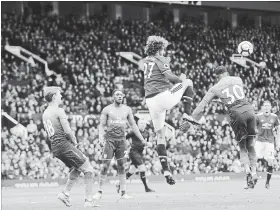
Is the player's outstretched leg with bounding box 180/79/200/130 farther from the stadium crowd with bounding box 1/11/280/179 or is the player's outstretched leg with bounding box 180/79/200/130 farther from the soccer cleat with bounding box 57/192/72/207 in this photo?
the stadium crowd with bounding box 1/11/280/179

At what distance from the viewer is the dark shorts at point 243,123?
14.6 m

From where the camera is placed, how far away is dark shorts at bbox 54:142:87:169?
45.6 feet

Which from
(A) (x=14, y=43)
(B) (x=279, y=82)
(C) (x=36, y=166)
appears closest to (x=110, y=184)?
(C) (x=36, y=166)

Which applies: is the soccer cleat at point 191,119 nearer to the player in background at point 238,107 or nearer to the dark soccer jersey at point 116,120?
the player in background at point 238,107

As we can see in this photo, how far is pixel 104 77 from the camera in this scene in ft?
119

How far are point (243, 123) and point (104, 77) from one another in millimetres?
22233

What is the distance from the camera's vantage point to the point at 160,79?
42.9 ft

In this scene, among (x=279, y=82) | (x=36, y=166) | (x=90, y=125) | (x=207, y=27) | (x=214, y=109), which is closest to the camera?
(x=36, y=166)

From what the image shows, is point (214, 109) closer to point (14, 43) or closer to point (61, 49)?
point (61, 49)

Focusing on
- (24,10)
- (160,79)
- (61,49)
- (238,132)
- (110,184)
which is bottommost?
(110,184)

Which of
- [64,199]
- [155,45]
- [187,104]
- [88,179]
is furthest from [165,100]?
[64,199]

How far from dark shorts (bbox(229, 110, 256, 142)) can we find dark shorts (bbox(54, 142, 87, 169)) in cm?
327

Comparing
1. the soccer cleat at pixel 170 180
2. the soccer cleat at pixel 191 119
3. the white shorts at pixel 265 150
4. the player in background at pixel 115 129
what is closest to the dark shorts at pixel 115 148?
the player in background at pixel 115 129

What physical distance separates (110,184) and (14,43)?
13313mm
